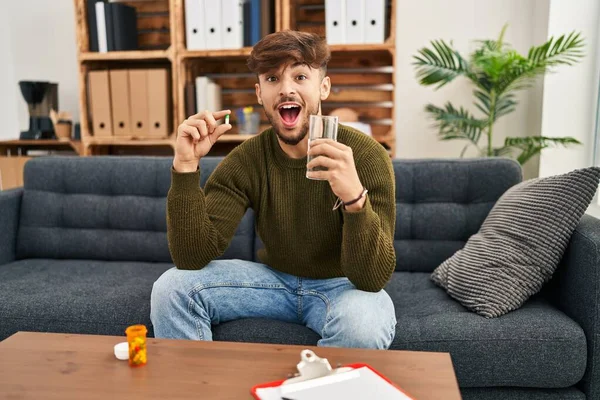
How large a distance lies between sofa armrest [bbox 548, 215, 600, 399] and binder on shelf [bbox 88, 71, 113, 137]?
2548mm

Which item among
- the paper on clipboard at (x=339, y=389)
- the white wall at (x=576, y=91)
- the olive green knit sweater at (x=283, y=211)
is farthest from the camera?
the white wall at (x=576, y=91)

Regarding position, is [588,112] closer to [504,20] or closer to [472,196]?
[504,20]

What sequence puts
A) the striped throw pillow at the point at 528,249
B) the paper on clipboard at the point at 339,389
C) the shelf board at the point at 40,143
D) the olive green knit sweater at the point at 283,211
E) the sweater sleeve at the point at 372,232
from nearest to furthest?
1. the paper on clipboard at the point at 339,389
2. the sweater sleeve at the point at 372,232
3. the olive green knit sweater at the point at 283,211
4. the striped throw pillow at the point at 528,249
5. the shelf board at the point at 40,143

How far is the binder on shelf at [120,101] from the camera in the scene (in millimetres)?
3113

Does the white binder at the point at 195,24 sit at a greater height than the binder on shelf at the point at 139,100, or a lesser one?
greater

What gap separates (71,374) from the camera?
0.99m

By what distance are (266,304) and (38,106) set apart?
250cm

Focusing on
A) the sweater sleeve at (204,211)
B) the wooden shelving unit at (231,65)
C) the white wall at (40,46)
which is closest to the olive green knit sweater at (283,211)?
the sweater sleeve at (204,211)

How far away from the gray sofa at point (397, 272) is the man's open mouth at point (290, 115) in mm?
541

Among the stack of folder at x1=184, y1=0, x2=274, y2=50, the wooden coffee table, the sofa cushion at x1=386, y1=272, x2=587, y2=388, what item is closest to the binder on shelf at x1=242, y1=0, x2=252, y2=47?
the stack of folder at x1=184, y1=0, x2=274, y2=50

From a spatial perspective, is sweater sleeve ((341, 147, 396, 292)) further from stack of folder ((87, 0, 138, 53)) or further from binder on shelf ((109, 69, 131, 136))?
stack of folder ((87, 0, 138, 53))

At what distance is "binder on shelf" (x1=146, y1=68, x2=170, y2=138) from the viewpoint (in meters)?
3.07

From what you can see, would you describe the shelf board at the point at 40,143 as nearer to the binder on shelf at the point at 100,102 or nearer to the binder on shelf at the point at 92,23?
the binder on shelf at the point at 100,102

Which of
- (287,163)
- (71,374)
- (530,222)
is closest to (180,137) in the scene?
(287,163)
